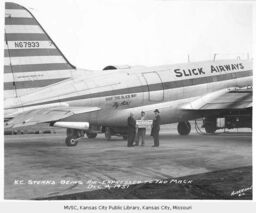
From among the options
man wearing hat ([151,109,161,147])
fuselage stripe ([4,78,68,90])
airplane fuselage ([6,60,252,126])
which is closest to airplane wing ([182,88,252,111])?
airplane fuselage ([6,60,252,126])

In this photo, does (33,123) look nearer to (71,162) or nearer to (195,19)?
(71,162)

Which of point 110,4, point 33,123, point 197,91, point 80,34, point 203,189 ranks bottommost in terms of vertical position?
point 203,189

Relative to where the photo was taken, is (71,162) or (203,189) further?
(71,162)

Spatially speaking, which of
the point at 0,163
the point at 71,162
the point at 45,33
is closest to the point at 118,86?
the point at 45,33

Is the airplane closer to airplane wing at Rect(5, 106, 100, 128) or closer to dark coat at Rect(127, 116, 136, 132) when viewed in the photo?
airplane wing at Rect(5, 106, 100, 128)

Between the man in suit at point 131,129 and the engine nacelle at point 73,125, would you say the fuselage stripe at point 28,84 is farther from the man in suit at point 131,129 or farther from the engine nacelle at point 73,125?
the man in suit at point 131,129

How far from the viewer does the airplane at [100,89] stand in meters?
Answer: 14.9

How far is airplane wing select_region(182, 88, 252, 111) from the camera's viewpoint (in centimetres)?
1891

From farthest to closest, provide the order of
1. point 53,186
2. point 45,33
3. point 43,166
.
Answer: point 45,33
point 43,166
point 53,186

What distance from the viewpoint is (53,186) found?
34.6 ft

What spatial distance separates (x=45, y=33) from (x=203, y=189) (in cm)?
916

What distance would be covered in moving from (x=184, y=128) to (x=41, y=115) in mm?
10151

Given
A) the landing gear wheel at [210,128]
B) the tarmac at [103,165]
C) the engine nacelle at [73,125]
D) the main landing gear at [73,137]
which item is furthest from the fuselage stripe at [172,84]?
the landing gear wheel at [210,128]

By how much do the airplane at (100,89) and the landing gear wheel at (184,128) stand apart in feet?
5.74
